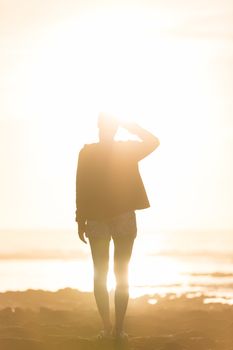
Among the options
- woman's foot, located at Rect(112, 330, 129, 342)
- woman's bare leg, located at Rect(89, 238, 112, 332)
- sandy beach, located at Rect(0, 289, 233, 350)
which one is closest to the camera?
sandy beach, located at Rect(0, 289, 233, 350)

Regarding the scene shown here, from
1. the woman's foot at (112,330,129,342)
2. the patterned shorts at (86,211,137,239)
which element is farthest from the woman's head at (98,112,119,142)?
the woman's foot at (112,330,129,342)

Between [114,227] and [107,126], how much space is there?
49.5 inches

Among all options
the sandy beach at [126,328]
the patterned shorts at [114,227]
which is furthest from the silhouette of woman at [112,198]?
the sandy beach at [126,328]

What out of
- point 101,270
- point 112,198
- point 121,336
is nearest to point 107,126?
point 112,198

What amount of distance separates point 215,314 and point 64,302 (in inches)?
349

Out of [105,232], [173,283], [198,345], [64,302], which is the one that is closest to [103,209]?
[105,232]

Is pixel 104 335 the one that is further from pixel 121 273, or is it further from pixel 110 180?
pixel 110 180

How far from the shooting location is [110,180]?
1259cm

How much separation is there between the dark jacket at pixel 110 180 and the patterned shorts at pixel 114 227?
75 mm

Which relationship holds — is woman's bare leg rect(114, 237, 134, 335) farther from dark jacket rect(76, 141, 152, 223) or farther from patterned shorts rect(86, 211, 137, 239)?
dark jacket rect(76, 141, 152, 223)

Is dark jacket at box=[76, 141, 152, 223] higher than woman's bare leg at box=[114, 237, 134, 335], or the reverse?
dark jacket at box=[76, 141, 152, 223]

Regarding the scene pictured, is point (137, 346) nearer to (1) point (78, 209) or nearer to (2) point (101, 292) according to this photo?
(2) point (101, 292)

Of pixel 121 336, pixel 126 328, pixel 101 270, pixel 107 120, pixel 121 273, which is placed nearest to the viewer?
pixel 107 120

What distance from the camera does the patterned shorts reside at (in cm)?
1243
